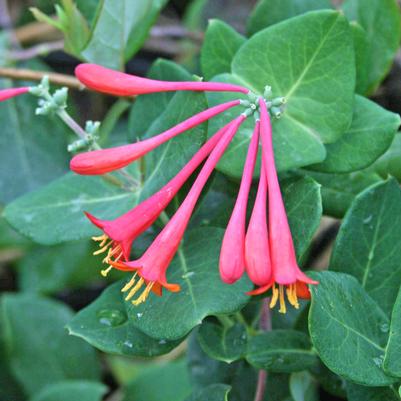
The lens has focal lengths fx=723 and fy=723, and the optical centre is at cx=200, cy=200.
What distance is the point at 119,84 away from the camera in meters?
1.08

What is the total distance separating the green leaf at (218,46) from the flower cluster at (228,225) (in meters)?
0.26

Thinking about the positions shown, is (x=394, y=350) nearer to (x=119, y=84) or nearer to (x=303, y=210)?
(x=303, y=210)

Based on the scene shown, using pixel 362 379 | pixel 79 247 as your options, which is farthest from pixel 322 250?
pixel 362 379

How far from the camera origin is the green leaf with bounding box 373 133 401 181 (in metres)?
1.34

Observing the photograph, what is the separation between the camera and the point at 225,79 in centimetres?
125

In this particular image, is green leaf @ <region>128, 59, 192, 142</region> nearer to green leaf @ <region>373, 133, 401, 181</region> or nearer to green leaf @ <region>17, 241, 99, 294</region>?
green leaf @ <region>373, 133, 401, 181</region>

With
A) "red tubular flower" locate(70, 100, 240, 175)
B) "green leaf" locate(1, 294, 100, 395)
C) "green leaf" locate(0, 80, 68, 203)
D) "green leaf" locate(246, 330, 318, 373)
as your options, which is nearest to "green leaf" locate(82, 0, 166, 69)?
"red tubular flower" locate(70, 100, 240, 175)

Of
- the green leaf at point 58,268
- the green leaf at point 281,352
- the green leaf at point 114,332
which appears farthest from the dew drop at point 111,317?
the green leaf at point 58,268

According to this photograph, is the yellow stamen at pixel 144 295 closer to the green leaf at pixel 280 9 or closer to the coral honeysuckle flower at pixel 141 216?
the coral honeysuckle flower at pixel 141 216

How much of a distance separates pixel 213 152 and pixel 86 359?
3.47 ft

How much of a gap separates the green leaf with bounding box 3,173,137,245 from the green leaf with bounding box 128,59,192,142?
0.41 feet

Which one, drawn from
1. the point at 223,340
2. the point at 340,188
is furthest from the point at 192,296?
the point at 340,188

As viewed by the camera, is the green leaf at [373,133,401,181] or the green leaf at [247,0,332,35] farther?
the green leaf at [247,0,332,35]

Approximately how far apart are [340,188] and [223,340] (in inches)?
14.0
